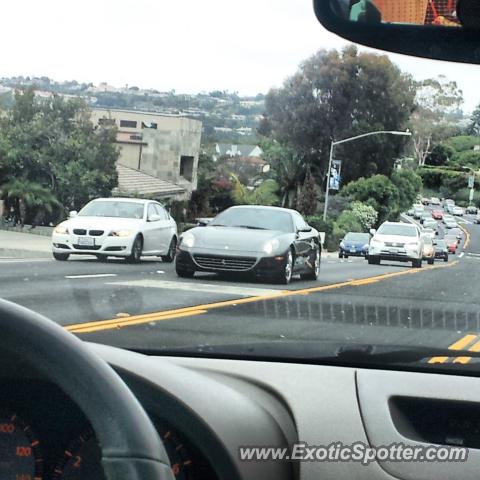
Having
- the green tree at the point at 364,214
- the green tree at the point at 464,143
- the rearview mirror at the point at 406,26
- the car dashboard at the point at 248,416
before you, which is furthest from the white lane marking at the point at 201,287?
the rearview mirror at the point at 406,26

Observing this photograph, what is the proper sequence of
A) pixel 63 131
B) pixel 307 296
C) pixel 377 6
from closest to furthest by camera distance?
pixel 377 6 < pixel 307 296 < pixel 63 131

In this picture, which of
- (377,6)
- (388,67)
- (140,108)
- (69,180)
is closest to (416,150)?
(388,67)

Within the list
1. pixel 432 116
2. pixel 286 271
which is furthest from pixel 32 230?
pixel 432 116

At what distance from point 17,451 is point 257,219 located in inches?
92.6

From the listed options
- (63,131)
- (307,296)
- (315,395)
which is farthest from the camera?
(63,131)

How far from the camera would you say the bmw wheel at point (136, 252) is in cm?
506

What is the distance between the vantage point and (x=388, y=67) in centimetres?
452

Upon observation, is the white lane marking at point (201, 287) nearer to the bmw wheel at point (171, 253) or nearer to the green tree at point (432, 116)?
the bmw wheel at point (171, 253)

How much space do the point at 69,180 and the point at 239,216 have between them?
0.97 metres

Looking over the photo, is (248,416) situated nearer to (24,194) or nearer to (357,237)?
(357,237)

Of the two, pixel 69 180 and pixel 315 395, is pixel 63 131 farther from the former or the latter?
pixel 315 395

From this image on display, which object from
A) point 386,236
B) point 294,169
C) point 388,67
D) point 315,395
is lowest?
point 315,395

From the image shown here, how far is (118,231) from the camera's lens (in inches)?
197

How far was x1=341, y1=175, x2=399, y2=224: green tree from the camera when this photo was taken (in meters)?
5.00
